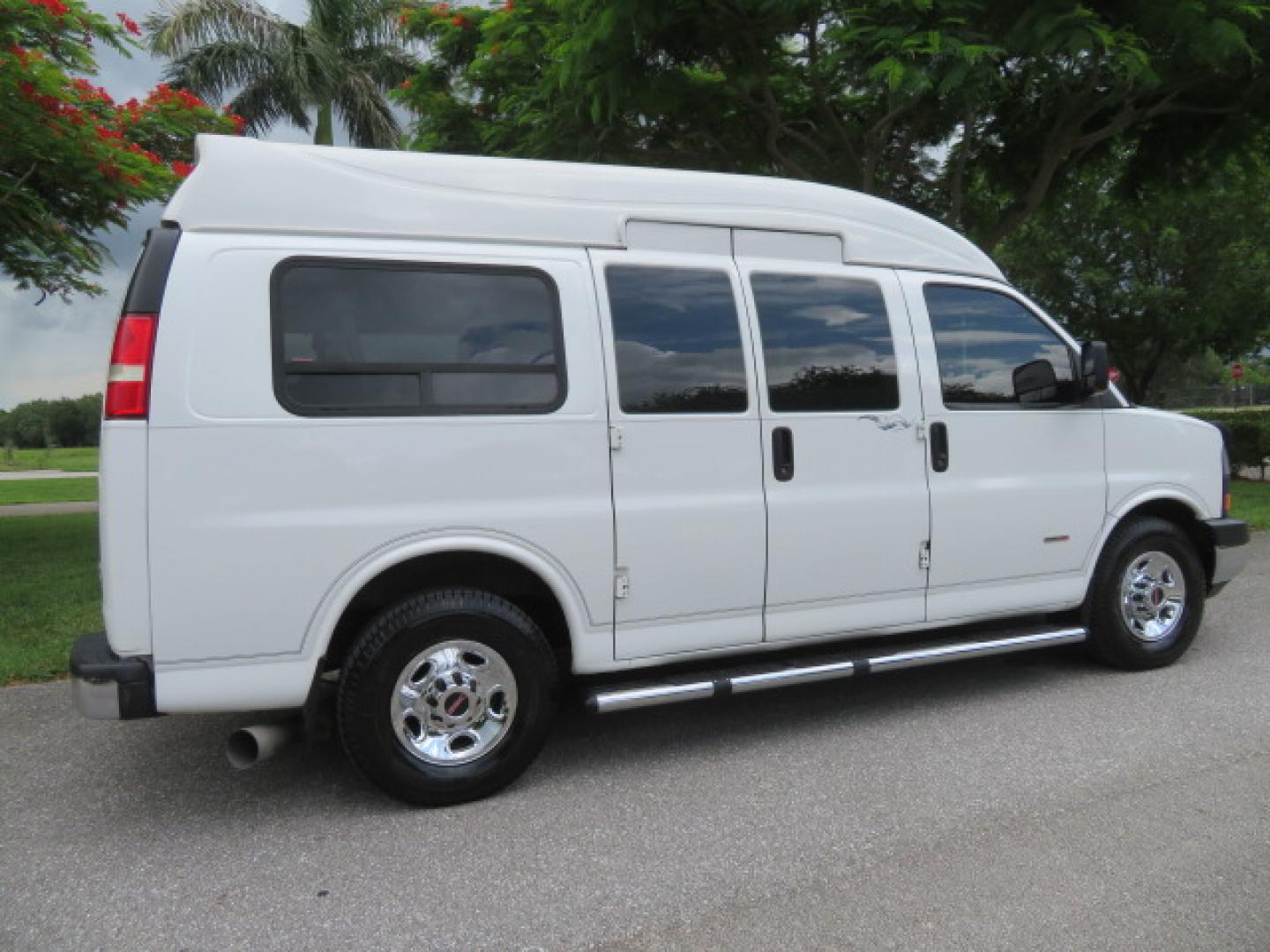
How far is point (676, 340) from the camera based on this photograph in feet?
13.1

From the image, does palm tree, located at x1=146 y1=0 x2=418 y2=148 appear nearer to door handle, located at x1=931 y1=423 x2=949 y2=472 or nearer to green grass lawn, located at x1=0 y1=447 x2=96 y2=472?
green grass lawn, located at x1=0 y1=447 x2=96 y2=472

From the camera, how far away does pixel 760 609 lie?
413 centimetres

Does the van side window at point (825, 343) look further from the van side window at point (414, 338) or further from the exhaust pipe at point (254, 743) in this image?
the exhaust pipe at point (254, 743)

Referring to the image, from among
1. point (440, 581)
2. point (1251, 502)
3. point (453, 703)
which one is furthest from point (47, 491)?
point (1251, 502)

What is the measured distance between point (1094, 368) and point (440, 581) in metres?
3.37

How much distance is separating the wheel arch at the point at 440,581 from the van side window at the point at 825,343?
1.25 metres

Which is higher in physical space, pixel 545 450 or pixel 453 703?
pixel 545 450

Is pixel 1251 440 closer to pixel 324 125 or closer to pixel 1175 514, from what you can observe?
pixel 1175 514

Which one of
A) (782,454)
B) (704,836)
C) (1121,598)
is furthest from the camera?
(1121,598)

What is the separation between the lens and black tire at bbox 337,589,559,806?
11.3ft

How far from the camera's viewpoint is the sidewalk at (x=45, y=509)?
1544 centimetres

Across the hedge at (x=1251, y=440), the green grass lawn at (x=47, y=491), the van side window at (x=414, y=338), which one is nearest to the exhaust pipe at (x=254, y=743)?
the van side window at (x=414, y=338)

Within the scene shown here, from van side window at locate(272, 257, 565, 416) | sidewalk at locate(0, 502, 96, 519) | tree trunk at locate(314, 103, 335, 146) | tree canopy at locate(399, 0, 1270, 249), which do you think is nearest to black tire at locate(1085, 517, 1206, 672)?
van side window at locate(272, 257, 565, 416)

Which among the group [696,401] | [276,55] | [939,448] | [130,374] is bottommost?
[939,448]
